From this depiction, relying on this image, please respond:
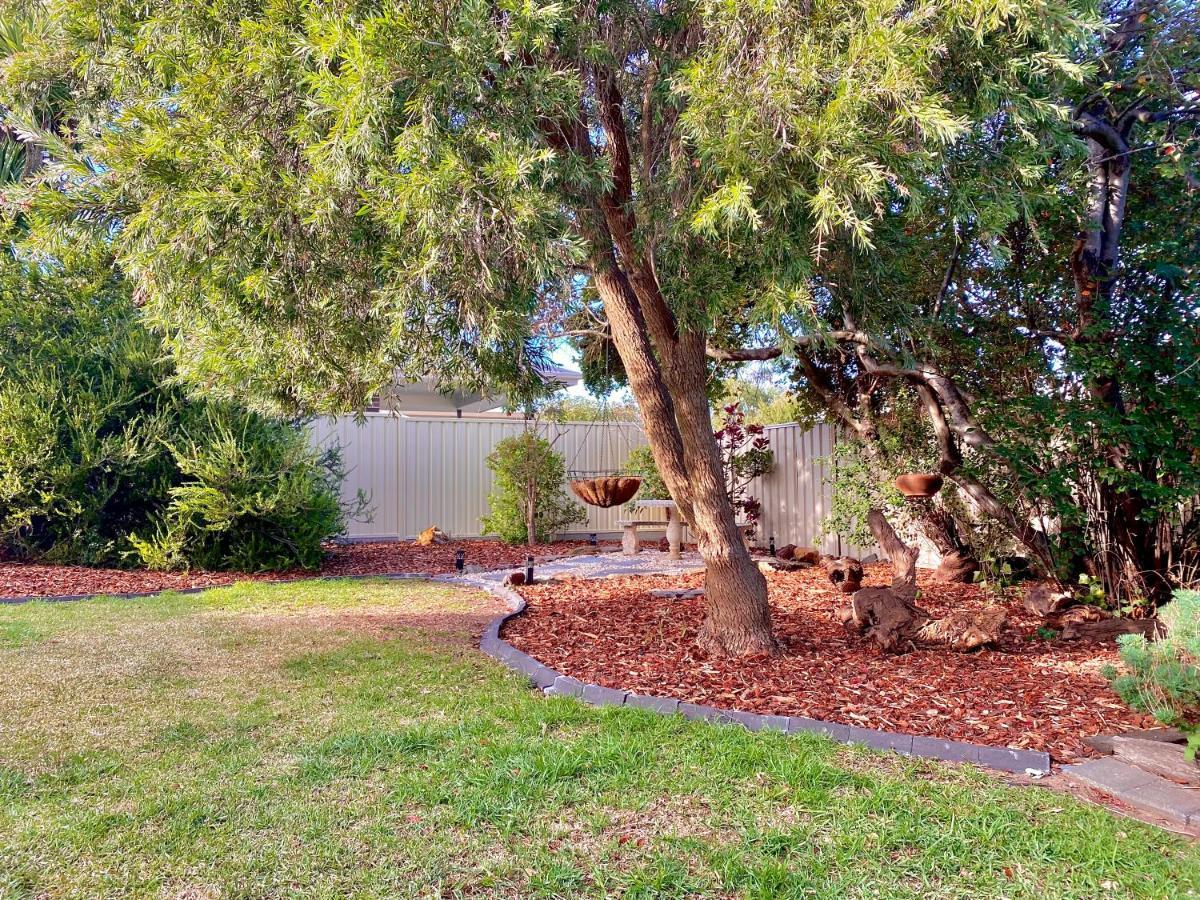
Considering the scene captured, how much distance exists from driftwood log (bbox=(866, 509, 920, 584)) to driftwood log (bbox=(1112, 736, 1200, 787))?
256cm

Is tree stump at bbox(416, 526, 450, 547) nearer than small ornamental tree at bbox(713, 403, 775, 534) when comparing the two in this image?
No

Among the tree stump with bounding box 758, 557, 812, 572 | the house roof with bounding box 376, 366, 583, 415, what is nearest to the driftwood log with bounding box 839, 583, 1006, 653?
the tree stump with bounding box 758, 557, 812, 572

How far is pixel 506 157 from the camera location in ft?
10.5

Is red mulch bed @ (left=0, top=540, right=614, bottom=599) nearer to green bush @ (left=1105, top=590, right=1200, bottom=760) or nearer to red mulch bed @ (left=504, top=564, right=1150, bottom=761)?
red mulch bed @ (left=504, top=564, right=1150, bottom=761)

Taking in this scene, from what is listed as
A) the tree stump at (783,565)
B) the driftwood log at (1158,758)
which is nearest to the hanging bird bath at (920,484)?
the tree stump at (783,565)

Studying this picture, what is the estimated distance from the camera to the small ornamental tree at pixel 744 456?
10289 mm

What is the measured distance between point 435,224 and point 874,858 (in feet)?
8.91

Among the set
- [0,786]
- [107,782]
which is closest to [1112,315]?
[107,782]

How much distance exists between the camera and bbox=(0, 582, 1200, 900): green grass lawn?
2.25 meters

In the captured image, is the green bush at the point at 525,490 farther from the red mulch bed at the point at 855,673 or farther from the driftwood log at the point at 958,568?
the driftwood log at the point at 958,568

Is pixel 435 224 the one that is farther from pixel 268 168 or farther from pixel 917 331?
pixel 917 331

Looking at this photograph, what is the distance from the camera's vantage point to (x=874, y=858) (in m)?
2.36

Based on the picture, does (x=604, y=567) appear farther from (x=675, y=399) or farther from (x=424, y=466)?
(x=675, y=399)

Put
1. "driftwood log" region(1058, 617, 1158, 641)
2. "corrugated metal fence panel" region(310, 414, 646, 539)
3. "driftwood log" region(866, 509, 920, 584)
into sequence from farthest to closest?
"corrugated metal fence panel" region(310, 414, 646, 539) → "driftwood log" region(866, 509, 920, 584) → "driftwood log" region(1058, 617, 1158, 641)
